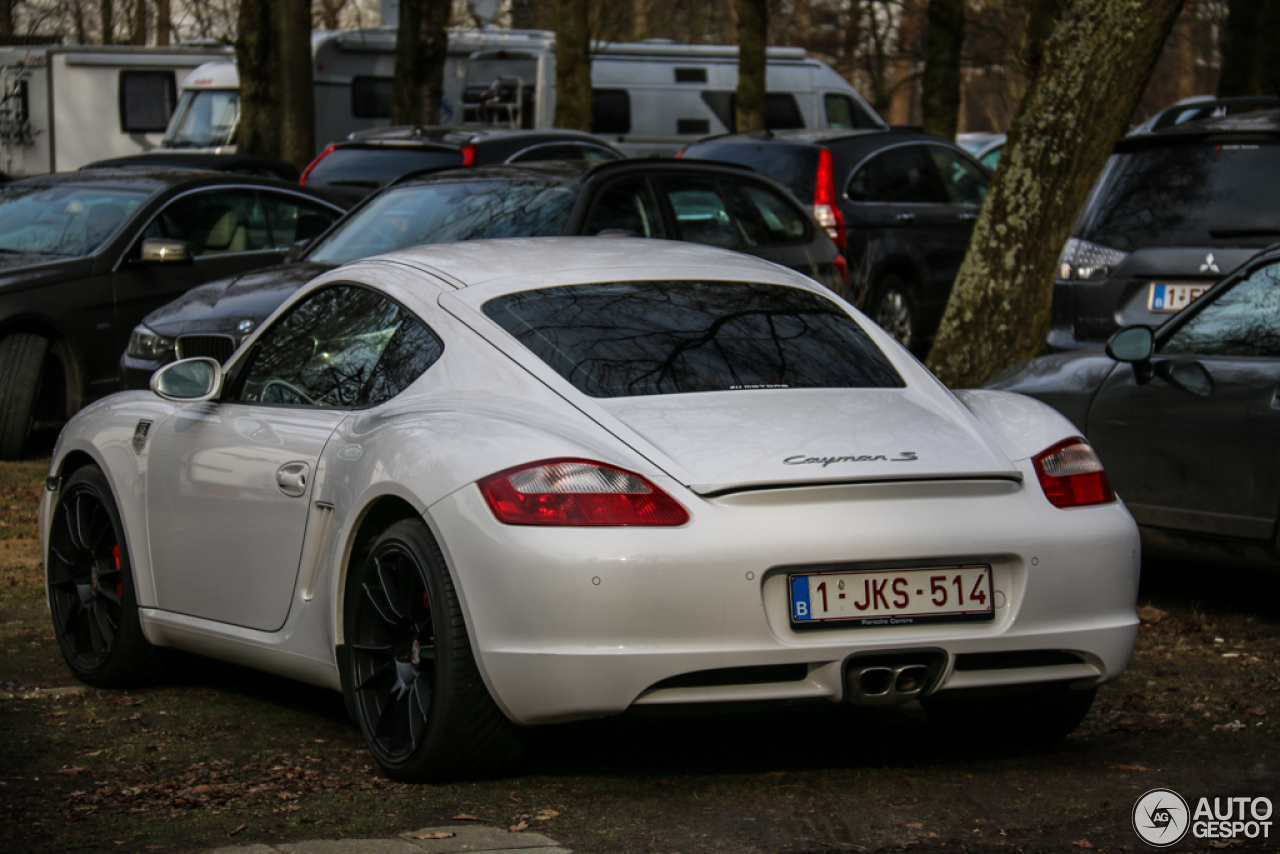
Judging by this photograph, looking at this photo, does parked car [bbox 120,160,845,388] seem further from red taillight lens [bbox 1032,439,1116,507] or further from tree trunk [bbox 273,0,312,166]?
tree trunk [bbox 273,0,312,166]

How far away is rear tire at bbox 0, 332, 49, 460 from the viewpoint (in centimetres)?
1063

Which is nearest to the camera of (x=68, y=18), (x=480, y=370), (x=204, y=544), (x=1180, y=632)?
(x=480, y=370)

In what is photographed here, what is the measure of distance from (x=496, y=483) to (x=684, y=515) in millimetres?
442

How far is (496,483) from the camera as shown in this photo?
4113 millimetres

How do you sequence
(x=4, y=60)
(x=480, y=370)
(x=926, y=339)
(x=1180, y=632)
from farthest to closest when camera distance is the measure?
(x=4, y=60) < (x=926, y=339) < (x=1180, y=632) < (x=480, y=370)

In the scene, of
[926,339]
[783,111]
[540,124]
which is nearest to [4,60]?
[540,124]

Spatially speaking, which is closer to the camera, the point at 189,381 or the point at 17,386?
the point at 189,381

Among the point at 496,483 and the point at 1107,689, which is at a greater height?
the point at 496,483

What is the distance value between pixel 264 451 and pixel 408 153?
11.2 metres

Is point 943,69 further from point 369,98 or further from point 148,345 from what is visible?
point 148,345

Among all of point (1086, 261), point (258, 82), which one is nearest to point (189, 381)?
point (1086, 261)

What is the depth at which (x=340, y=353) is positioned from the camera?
5.14m

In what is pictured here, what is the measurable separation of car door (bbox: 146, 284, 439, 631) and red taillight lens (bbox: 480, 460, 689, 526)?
818 millimetres

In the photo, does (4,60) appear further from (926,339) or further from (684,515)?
(684,515)
